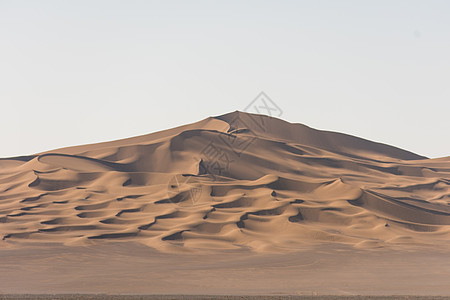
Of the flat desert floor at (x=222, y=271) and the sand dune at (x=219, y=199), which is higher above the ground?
the sand dune at (x=219, y=199)

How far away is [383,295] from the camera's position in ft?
60.0

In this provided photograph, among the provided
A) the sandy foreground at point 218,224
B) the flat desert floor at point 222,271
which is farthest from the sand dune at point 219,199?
the flat desert floor at point 222,271

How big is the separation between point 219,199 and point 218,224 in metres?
7.27

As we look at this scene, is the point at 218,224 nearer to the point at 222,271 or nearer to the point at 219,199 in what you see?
the point at 219,199

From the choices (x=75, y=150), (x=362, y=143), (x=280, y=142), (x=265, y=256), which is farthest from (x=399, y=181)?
(x=265, y=256)

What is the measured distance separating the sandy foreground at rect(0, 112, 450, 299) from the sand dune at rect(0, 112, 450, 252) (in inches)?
5.3

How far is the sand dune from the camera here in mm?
34812

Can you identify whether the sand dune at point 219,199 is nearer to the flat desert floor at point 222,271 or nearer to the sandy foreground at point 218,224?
the sandy foreground at point 218,224

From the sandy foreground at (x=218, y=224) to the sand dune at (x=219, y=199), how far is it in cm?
13

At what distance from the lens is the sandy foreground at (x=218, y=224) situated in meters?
22.0

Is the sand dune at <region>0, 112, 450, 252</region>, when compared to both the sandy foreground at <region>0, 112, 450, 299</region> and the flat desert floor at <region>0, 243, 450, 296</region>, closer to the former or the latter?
the sandy foreground at <region>0, 112, 450, 299</region>

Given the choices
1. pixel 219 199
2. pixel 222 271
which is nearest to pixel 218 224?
pixel 219 199

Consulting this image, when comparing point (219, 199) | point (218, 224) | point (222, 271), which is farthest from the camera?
point (219, 199)

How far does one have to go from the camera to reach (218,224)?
36750mm
